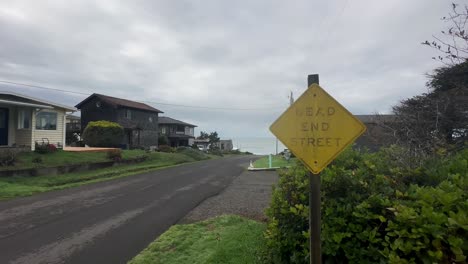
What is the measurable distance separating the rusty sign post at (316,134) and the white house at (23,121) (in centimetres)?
2071

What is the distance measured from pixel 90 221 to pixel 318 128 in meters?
7.06

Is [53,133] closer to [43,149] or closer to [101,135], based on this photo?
[43,149]

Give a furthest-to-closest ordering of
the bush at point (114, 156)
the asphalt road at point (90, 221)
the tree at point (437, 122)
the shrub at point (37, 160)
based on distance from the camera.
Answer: the bush at point (114, 156)
the shrub at point (37, 160)
the tree at point (437, 122)
the asphalt road at point (90, 221)

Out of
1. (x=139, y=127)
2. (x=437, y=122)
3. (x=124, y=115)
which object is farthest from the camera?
(x=139, y=127)

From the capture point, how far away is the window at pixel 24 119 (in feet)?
71.3

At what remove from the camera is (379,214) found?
11.1 ft

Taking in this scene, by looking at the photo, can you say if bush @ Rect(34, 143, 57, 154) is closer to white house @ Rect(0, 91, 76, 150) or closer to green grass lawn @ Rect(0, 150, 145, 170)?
green grass lawn @ Rect(0, 150, 145, 170)

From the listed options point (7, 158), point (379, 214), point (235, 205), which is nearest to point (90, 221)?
point (235, 205)

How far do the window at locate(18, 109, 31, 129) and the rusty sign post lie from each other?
2267cm

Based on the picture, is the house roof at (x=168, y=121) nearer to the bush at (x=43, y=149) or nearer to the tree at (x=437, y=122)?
the bush at (x=43, y=149)

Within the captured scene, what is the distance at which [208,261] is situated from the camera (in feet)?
17.6

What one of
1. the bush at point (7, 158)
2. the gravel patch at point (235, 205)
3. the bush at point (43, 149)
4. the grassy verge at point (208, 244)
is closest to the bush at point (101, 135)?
the bush at point (43, 149)

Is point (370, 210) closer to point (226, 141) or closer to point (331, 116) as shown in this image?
point (331, 116)

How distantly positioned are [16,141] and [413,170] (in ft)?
76.0
